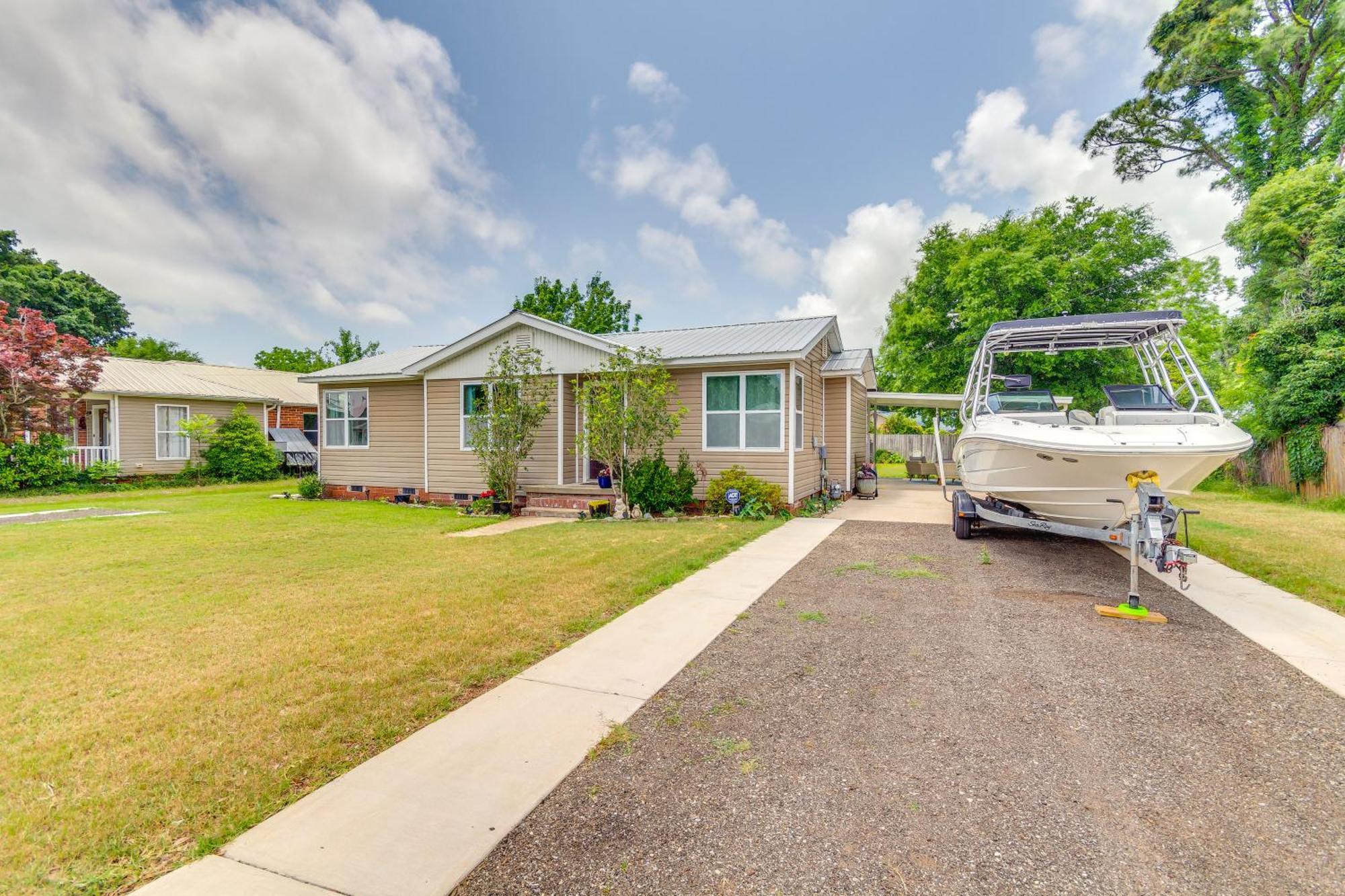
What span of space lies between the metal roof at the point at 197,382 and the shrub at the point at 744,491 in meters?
15.4

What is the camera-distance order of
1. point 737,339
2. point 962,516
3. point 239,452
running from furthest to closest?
point 239,452
point 737,339
point 962,516

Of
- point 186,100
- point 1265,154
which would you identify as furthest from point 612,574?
point 1265,154

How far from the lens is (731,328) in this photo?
13109mm

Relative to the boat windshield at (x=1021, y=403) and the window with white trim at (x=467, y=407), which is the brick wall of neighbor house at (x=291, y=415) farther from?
the boat windshield at (x=1021, y=403)

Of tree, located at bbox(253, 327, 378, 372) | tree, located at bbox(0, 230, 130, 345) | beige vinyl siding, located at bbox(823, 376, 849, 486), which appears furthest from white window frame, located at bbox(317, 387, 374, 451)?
tree, located at bbox(253, 327, 378, 372)

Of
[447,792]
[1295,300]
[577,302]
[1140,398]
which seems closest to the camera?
[447,792]

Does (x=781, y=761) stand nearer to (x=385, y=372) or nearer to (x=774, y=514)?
Answer: (x=774, y=514)

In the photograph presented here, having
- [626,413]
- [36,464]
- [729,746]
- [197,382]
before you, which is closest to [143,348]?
[197,382]

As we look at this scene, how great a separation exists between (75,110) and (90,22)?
3.13 metres

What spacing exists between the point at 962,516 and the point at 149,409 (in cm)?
2258

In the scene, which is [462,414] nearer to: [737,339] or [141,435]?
[737,339]

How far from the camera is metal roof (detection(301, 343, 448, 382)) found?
13328mm

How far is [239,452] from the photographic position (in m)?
18.1

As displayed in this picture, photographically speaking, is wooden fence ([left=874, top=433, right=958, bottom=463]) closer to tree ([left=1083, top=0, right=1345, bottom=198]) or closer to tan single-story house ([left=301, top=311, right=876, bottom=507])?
tan single-story house ([left=301, top=311, right=876, bottom=507])
